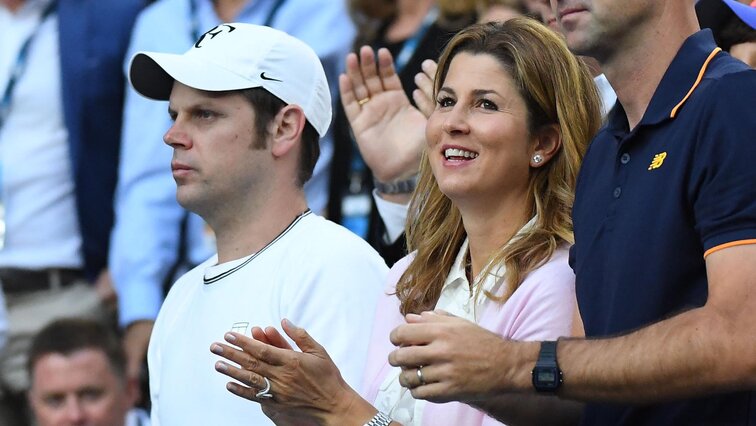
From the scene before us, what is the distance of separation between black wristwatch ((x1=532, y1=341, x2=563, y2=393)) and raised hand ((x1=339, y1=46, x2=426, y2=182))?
6.92 feet

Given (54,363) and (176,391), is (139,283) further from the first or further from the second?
(176,391)

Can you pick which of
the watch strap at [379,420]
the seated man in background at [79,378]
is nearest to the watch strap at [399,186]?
the seated man in background at [79,378]

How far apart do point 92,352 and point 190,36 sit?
4.38 feet

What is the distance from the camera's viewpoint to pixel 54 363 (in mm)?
5086

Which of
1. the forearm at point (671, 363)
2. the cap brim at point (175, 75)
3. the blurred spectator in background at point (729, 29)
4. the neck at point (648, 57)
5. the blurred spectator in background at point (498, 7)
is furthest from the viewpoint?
the blurred spectator in background at point (498, 7)

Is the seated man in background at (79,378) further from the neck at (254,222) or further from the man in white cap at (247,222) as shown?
the neck at (254,222)

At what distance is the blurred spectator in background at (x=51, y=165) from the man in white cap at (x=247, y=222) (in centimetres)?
120

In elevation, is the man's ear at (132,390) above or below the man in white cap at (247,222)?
below

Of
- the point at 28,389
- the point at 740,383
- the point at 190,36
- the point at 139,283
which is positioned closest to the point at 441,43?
the point at 190,36

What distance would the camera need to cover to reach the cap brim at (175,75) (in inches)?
167

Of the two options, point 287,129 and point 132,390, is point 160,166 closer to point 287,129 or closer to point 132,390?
point 132,390

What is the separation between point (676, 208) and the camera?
2609 millimetres

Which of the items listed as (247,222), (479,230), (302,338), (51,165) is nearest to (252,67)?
(247,222)

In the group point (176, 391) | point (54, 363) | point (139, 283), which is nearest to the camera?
point (176, 391)
